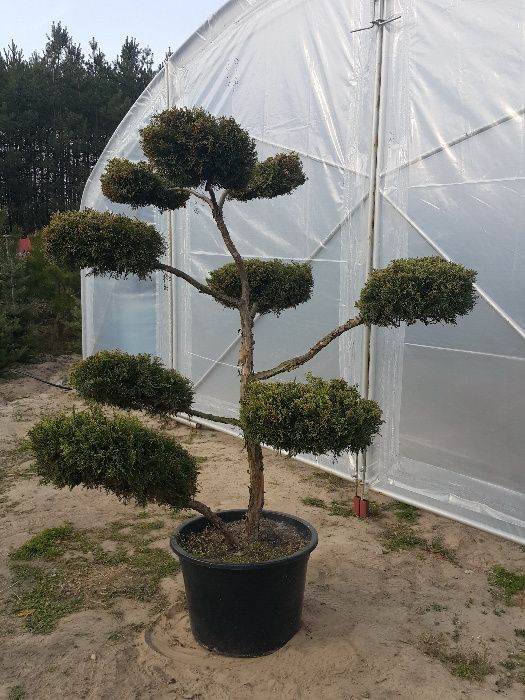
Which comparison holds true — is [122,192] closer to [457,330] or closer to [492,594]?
[457,330]

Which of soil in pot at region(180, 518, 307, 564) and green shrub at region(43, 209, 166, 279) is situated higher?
green shrub at region(43, 209, 166, 279)

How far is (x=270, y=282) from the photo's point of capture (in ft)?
11.3

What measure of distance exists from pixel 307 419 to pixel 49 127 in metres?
Result: 18.4

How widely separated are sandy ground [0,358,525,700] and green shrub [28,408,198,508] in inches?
30.4

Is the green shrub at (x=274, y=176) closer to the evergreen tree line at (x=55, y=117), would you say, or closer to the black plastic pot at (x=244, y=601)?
the black plastic pot at (x=244, y=601)

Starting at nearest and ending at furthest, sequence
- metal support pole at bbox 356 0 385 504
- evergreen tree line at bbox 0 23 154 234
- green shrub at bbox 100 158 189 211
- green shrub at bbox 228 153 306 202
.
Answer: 1. green shrub at bbox 100 158 189 211
2. green shrub at bbox 228 153 306 202
3. metal support pole at bbox 356 0 385 504
4. evergreen tree line at bbox 0 23 154 234

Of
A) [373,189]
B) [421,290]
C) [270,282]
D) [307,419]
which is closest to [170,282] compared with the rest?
[373,189]

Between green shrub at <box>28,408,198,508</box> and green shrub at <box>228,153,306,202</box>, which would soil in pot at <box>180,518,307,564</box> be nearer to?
green shrub at <box>28,408,198,508</box>

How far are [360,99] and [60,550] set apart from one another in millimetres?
3532

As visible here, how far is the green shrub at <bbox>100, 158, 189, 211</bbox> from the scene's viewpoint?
117 inches

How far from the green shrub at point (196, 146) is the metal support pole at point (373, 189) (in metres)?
1.72

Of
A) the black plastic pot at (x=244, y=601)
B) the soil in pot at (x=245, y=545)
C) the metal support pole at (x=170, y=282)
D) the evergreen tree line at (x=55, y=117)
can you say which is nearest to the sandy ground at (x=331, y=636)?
the black plastic pot at (x=244, y=601)

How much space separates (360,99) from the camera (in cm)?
451

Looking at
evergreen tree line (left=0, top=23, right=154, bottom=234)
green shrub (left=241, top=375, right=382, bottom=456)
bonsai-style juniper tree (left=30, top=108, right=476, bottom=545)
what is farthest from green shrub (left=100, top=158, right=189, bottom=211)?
evergreen tree line (left=0, top=23, right=154, bottom=234)
